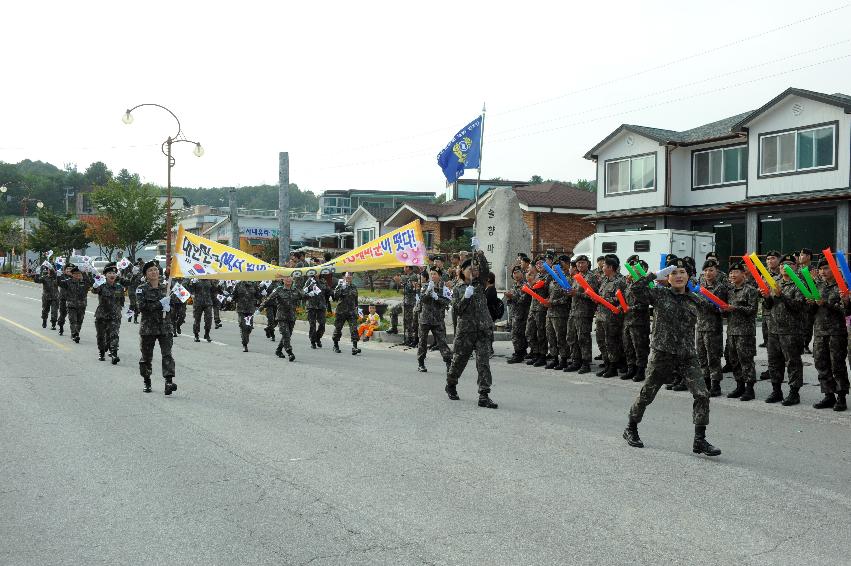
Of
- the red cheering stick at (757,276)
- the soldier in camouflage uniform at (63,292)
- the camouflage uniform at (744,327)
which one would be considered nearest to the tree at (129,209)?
the soldier in camouflage uniform at (63,292)

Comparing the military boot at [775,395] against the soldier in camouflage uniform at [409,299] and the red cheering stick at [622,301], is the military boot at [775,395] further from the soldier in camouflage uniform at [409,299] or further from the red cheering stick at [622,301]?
the soldier in camouflage uniform at [409,299]

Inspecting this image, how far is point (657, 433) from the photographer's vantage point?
8297 mm

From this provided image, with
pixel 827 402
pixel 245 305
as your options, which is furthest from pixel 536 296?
pixel 245 305

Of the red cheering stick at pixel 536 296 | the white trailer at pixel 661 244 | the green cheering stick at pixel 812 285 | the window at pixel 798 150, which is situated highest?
the window at pixel 798 150

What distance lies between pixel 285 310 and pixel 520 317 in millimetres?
4654

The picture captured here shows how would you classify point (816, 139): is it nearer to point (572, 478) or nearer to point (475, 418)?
point (475, 418)

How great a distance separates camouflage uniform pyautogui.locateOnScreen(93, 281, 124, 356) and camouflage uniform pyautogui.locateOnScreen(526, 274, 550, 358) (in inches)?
308

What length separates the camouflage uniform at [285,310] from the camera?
50.9 ft

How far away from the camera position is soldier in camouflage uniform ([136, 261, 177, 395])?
11.4 meters

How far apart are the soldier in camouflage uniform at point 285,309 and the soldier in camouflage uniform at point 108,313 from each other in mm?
2938

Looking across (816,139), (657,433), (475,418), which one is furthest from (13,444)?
(816,139)

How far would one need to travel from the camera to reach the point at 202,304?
20.4 metres

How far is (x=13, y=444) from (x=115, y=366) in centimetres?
661

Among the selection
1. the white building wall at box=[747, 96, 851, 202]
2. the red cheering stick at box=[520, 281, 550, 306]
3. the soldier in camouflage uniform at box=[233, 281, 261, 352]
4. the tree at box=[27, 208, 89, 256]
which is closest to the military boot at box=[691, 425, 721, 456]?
the red cheering stick at box=[520, 281, 550, 306]
